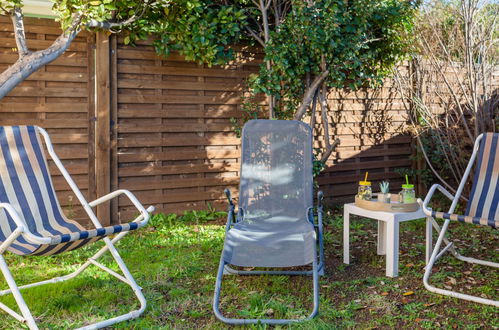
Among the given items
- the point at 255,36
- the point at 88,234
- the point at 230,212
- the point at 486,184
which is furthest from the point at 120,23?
the point at 486,184

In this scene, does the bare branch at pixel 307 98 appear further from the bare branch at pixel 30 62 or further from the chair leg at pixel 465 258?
the bare branch at pixel 30 62

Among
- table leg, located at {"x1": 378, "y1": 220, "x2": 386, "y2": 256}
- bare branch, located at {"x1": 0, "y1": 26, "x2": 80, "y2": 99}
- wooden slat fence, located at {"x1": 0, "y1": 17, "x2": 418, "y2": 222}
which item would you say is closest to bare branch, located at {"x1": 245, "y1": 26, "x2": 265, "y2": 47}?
wooden slat fence, located at {"x1": 0, "y1": 17, "x2": 418, "y2": 222}

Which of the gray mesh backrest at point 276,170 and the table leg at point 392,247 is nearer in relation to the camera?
the table leg at point 392,247

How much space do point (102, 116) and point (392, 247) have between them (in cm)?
303

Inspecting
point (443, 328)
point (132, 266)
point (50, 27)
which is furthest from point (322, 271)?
point (50, 27)

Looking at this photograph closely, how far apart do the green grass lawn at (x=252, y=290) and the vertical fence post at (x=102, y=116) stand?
0.72 meters

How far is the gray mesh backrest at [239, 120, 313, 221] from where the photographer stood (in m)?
3.76

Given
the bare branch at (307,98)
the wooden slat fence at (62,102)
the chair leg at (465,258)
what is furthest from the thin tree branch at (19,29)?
the chair leg at (465,258)

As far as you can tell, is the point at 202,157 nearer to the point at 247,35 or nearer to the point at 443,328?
the point at 247,35

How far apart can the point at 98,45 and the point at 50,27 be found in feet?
1.50

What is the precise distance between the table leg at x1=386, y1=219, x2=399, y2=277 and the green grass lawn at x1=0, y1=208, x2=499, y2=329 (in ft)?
0.23

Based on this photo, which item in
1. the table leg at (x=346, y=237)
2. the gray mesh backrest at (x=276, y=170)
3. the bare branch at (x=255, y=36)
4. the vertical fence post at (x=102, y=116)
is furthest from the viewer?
the bare branch at (x=255, y=36)

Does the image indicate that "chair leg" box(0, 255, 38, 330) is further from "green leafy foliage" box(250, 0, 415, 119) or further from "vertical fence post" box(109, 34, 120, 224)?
"green leafy foliage" box(250, 0, 415, 119)

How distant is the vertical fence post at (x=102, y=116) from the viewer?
4.84 meters
